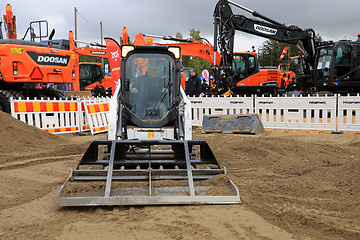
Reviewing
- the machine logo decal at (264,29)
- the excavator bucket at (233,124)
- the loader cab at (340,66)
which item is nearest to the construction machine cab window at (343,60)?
the loader cab at (340,66)

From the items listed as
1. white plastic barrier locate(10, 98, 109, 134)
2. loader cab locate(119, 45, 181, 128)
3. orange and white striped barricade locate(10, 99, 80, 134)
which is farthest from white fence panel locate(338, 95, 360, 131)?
orange and white striped barricade locate(10, 99, 80, 134)

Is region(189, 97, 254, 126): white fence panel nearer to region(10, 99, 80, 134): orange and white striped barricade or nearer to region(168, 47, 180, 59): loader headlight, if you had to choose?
region(10, 99, 80, 134): orange and white striped barricade

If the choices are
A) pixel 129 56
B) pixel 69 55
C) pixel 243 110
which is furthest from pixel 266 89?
pixel 129 56

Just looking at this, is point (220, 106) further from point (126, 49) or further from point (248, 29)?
point (126, 49)

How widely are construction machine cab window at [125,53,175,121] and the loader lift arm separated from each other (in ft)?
34.1

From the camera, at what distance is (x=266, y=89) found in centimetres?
2120

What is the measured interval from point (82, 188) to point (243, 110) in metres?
9.82

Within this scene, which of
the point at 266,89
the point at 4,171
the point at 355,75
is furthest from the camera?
the point at 266,89

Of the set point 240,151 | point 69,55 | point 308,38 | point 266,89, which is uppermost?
point 308,38

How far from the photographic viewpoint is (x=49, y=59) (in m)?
12.6

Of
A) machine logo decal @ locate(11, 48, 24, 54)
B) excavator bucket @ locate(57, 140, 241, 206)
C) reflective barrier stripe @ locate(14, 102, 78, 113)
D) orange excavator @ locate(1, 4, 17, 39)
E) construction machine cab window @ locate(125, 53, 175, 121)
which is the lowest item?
excavator bucket @ locate(57, 140, 241, 206)

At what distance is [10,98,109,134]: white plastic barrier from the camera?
36.1 feet

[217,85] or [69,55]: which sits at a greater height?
[69,55]

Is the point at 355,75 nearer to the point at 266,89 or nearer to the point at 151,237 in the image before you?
the point at 266,89
